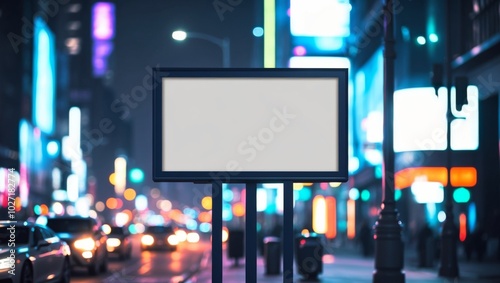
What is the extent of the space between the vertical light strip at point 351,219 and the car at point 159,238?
26.0 m

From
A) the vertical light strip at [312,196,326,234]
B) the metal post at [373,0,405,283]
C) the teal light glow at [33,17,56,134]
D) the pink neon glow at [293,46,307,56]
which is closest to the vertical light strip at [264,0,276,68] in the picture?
the pink neon glow at [293,46,307,56]

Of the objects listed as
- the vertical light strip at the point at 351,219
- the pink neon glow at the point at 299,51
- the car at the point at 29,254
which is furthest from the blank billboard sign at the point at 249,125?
the vertical light strip at the point at 351,219

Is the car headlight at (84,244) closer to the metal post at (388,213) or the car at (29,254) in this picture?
the car at (29,254)

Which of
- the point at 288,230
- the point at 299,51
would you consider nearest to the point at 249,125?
the point at 288,230

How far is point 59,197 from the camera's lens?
16275 centimetres

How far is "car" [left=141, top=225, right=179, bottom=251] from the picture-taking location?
53750 millimetres

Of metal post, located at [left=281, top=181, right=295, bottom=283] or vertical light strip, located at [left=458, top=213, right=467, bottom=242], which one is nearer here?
metal post, located at [left=281, top=181, right=295, bottom=283]

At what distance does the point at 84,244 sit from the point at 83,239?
15cm

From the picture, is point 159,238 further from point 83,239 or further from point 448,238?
point 448,238

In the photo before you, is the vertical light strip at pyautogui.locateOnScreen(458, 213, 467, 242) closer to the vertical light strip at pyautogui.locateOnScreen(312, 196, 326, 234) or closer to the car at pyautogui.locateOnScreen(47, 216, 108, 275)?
the vertical light strip at pyautogui.locateOnScreen(312, 196, 326, 234)

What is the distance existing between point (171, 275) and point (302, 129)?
17843mm

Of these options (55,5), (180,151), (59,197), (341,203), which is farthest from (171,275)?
(55,5)

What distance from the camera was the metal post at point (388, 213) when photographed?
65.0 ft

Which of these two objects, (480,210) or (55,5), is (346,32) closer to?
(480,210)
